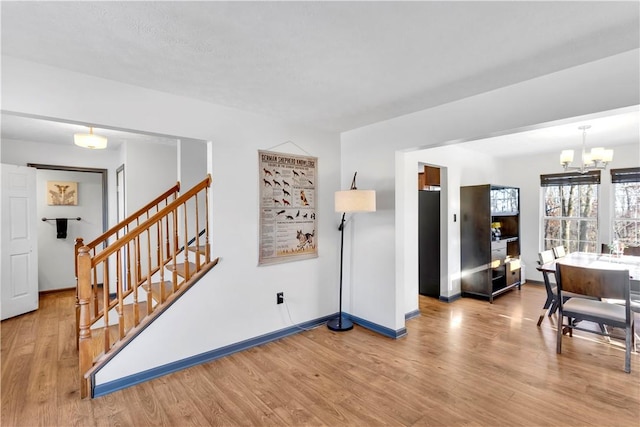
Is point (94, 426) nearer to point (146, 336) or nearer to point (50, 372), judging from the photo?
point (146, 336)

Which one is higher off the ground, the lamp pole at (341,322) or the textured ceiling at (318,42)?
the textured ceiling at (318,42)

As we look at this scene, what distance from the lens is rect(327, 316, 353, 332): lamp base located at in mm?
3416

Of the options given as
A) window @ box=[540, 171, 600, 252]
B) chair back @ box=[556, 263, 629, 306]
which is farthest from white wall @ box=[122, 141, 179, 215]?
window @ box=[540, 171, 600, 252]

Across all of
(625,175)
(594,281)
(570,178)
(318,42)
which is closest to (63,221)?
(318,42)

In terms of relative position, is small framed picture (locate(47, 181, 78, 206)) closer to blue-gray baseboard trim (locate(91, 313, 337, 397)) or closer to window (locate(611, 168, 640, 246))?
blue-gray baseboard trim (locate(91, 313, 337, 397))

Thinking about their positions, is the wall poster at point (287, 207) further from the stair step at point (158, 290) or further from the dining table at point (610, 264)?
the dining table at point (610, 264)

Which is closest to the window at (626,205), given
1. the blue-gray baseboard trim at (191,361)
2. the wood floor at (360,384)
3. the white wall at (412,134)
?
the wood floor at (360,384)

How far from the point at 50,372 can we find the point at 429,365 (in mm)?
3241

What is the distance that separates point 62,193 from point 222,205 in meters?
4.11

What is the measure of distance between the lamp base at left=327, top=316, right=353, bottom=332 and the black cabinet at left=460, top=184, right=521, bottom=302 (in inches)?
88.4

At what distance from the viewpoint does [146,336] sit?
2445mm

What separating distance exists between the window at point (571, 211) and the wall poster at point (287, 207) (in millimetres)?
4653

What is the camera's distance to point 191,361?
2656mm

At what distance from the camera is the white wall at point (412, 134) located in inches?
77.9
